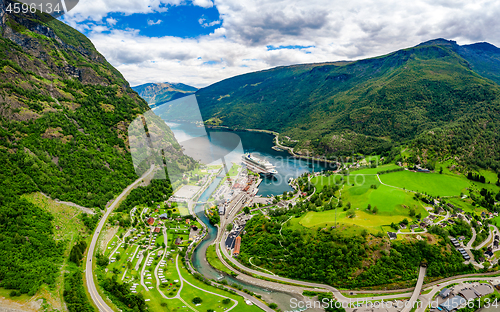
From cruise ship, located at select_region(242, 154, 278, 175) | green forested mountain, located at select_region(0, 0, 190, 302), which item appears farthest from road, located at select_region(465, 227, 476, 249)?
green forested mountain, located at select_region(0, 0, 190, 302)

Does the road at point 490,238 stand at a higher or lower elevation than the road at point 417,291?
higher

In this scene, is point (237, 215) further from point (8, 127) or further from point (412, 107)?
point (412, 107)

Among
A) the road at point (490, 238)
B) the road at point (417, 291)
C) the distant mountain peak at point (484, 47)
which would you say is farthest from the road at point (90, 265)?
the distant mountain peak at point (484, 47)

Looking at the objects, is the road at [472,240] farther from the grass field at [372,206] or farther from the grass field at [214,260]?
the grass field at [214,260]

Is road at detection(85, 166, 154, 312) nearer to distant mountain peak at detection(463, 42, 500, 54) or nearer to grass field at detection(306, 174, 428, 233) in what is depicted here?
grass field at detection(306, 174, 428, 233)

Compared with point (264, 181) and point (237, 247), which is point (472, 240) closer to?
point (237, 247)

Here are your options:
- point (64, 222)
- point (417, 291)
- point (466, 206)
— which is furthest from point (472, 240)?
point (64, 222)

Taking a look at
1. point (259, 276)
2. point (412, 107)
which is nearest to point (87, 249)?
point (259, 276)
